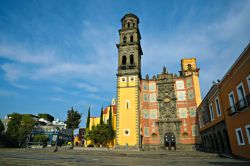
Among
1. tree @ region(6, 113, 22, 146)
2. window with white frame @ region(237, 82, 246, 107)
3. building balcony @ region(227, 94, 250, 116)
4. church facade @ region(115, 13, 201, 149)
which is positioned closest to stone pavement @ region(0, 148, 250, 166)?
Answer: building balcony @ region(227, 94, 250, 116)

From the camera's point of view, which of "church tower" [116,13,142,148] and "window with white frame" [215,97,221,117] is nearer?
"window with white frame" [215,97,221,117]

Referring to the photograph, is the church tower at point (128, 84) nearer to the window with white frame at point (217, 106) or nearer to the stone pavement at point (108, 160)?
the stone pavement at point (108, 160)

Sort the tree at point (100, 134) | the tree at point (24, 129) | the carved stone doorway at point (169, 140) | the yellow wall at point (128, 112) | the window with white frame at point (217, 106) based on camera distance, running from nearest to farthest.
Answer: the window with white frame at point (217, 106)
the yellow wall at point (128, 112)
the carved stone doorway at point (169, 140)
the tree at point (100, 134)
the tree at point (24, 129)

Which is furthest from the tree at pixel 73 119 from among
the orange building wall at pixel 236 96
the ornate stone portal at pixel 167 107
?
the orange building wall at pixel 236 96

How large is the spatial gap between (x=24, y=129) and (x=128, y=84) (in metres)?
26.2

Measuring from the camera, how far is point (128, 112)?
3166 centimetres

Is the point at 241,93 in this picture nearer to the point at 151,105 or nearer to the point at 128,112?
the point at 128,112

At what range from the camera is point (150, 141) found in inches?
1264

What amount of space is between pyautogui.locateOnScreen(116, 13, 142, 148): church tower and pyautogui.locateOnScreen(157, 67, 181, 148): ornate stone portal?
5.00 metres

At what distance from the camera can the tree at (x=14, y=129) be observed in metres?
38.2

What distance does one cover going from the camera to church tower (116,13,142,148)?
30.2 metres

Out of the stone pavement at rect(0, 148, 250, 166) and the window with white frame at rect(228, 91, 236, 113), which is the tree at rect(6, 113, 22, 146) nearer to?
the stone pavement at rect(0, 148, 250, 166)

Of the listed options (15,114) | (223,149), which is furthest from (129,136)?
(15,114)

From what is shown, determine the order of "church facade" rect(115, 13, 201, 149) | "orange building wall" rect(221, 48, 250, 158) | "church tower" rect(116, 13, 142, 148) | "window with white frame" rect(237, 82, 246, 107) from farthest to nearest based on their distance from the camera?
"church facade" rect(115, 13, 201, 149)
"church tower" rect(116, 13, 142, 148)
"window with white frame" rect(237, 82, 246, 107)
"orange building wall" rect(221, 48, 250, 158)
